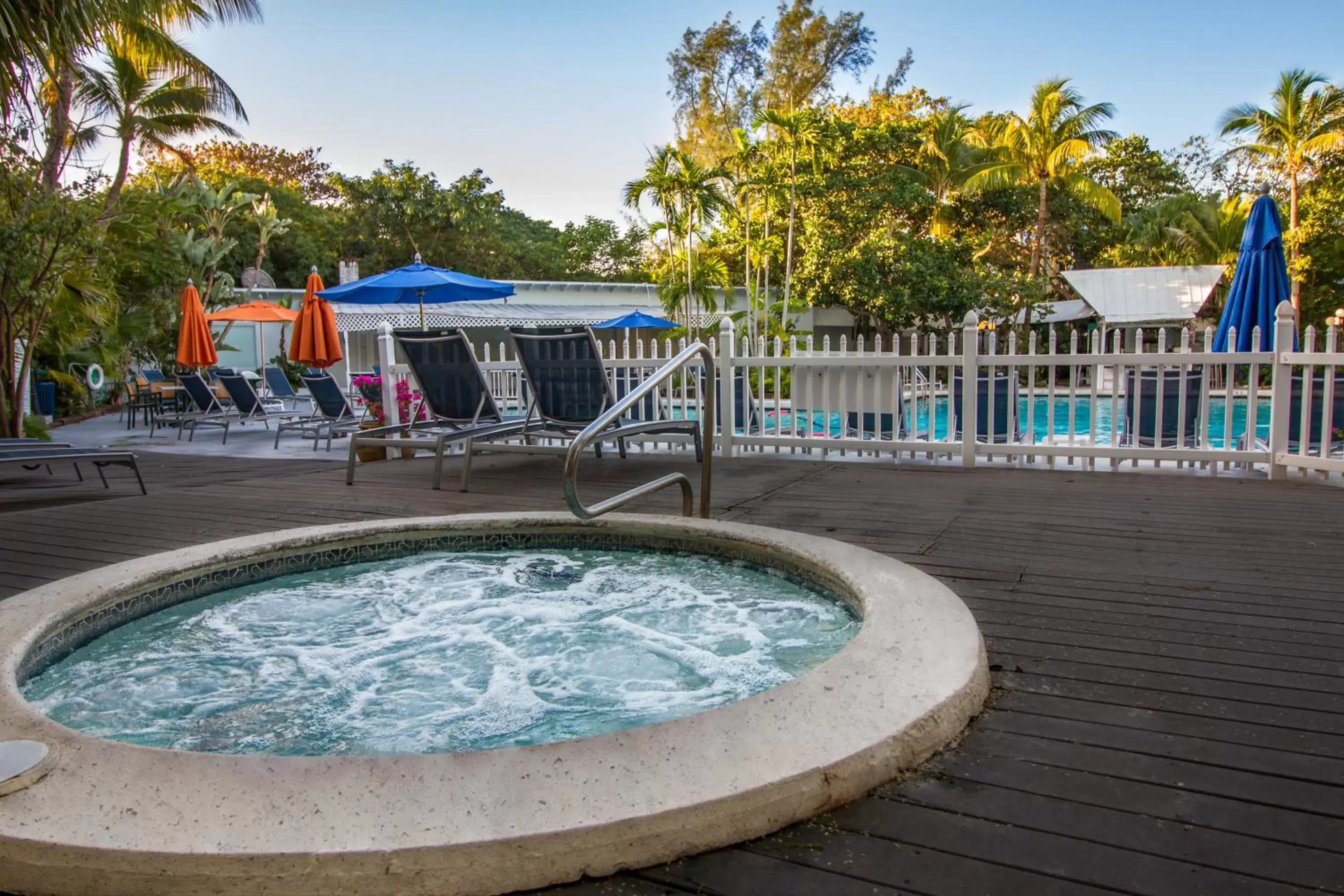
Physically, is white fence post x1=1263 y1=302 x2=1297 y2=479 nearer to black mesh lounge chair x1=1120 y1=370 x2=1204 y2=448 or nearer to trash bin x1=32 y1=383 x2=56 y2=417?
black mesh lounge chair x1=1120 y1=370 x2=1204 y2=448

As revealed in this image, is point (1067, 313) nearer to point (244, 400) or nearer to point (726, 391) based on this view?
point (726, 391)

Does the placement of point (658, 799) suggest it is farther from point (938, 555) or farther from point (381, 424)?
point (381, 424)

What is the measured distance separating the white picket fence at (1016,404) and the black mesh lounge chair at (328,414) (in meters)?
1.55

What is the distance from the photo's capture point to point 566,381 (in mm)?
6129

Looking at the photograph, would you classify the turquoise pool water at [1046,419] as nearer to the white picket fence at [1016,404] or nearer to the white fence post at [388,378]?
the white picket fence at [1016,404]

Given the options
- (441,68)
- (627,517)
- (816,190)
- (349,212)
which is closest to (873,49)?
(816,190)

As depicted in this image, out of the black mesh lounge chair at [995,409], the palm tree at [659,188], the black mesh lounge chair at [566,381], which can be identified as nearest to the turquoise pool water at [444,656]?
the black mesh lounge chair at [566,381]

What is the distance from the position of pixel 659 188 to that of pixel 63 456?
11575 millimetres

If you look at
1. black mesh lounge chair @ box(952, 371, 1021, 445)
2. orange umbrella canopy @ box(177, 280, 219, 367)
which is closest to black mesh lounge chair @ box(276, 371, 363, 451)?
orange umbrella canopy @ box(177, 280, 219, 367)

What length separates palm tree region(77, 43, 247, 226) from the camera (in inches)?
550

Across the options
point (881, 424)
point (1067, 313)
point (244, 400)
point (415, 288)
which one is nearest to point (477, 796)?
point (881, 424)

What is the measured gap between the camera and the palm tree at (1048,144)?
21.2 meters

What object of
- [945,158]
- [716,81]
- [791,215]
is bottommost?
[791,215]

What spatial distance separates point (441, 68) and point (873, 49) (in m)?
14.7
